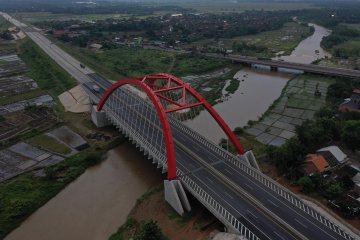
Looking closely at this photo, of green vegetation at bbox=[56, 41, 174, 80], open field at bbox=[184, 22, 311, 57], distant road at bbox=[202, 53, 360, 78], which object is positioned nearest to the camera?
distant road at bbox=[202, 53, 360, 78]

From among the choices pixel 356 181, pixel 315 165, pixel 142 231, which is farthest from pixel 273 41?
pixel 142 231

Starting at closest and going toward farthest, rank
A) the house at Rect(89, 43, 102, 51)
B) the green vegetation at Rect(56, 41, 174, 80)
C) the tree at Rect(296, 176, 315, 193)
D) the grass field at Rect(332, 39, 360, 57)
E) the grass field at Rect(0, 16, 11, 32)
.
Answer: the tree at Rect(296, 176, 315, 193), the green vegetation at Rect(56, 41, 174, 80), the grass field at Rect(332, 39, 360, 57), the house at Rect(89, 43, 102, 51), the grass field at Rect(0, 16, 11, 32)

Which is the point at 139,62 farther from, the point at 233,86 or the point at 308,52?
the point at 308,52

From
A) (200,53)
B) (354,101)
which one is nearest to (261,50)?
(200,53)

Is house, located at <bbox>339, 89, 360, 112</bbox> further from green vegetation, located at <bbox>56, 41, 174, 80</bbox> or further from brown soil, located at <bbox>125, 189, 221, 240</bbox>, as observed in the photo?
green vegetation, located at <bbox>56, 41, 174, 80</bbox>

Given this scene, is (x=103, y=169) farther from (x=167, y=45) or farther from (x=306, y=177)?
(x=167, y=45)

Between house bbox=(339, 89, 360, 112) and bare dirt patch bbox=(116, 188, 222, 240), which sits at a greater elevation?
house bbox=(339, 89, 360, 112)

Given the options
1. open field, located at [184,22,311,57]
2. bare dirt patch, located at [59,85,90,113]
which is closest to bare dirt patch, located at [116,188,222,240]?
bare dirt patch, located at [59,85,90,113]
